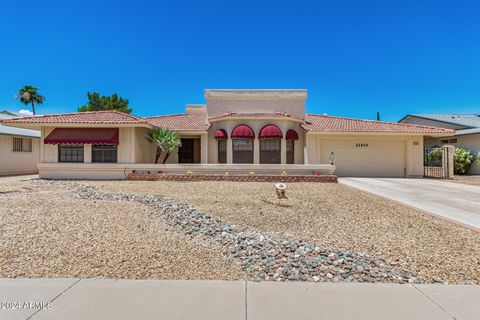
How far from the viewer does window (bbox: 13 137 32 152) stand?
936 inches

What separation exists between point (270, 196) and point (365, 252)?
6467mm

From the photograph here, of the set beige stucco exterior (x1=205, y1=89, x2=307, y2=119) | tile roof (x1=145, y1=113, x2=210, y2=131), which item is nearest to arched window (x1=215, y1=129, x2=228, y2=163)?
tile roof (x1=145, y1=113, x2=210, y2=131)

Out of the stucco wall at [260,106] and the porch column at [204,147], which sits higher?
the stucco wall at [260,106]

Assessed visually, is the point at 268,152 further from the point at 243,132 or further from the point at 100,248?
the point at 100,248

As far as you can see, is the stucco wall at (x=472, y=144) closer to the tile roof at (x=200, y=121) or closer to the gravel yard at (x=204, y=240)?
the tile roof at (x=200, y=121)

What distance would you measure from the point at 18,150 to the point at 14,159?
3.24ft

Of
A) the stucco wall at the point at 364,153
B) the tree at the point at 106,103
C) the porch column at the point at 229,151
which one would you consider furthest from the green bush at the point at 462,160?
the tree at the point at 106,103

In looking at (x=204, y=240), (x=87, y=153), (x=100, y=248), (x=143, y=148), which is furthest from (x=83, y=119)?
(x=204, y=240)

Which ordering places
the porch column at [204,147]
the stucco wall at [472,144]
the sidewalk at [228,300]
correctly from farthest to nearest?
the stucco wall at [472,144] → the porch column at [204,147] → the sidewalk at [228,300]

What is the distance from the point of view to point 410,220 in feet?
25.7

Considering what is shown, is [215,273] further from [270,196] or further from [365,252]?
[270,196]

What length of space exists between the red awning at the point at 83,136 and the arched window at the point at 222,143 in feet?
25.0

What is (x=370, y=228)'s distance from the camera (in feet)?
23.1

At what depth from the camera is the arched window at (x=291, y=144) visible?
22.2 metres
